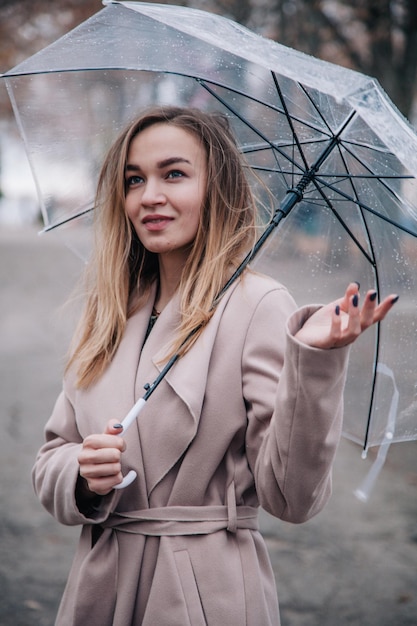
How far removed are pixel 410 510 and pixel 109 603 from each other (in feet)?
13.2

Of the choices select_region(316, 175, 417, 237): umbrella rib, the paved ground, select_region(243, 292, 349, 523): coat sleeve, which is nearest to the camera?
select_region(243, 292, 349, 523): coat sleeve

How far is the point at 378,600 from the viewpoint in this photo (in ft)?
14.5

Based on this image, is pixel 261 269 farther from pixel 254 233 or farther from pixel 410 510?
pixel 410 510

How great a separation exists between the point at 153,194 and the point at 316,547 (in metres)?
3.47

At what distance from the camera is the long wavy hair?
2.29 meters

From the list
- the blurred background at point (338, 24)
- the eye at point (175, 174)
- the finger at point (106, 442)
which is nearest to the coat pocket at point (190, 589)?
the finger at point (106, 442)

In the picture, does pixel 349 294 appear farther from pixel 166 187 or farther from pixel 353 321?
pixel 166 187

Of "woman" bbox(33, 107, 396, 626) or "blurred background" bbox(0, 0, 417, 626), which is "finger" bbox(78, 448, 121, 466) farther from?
"blurred background" bbox(0, 0, 417, 626)

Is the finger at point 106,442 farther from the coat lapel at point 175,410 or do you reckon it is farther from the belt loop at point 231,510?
the belt loop at point 231,510

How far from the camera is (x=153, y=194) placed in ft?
7.44

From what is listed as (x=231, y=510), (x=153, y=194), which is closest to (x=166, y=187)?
(x=153, y=194)

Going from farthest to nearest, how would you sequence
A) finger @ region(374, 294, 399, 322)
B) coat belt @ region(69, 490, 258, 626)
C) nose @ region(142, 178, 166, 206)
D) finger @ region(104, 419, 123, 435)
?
nose @ region(142, 178, 166, 206), coat belt @ region(69, 490, 258, 626), finger @ region(104, 419, 123, 435), finger @ region(374, 294, 399, 322)

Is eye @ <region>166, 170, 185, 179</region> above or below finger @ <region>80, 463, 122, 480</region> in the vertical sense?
above

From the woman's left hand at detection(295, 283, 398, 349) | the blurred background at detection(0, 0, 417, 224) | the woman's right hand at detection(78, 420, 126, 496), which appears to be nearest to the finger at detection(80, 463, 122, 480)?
the woman's right hand at detection(78, 420, 126, 496)
